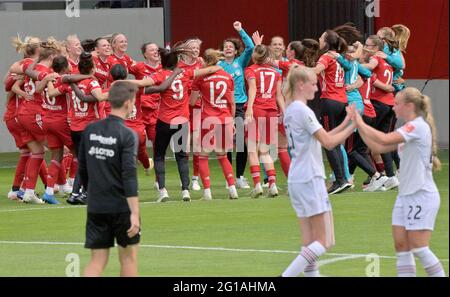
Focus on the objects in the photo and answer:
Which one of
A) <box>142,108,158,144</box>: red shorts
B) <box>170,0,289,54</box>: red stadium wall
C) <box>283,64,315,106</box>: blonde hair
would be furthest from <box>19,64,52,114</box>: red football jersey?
<box>170,0,289,54</box>: red stadium wall

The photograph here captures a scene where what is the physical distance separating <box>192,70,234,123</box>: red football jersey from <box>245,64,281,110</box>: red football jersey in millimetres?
389

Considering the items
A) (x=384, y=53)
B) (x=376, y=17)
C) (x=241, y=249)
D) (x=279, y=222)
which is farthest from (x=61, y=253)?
(x=376, y=17)

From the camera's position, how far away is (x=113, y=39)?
20250mm

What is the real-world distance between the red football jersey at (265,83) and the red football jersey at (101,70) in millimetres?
2030

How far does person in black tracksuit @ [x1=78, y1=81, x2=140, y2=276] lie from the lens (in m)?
10.8

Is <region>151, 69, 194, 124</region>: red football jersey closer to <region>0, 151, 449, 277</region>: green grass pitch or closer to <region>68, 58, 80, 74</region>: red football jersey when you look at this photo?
<region>0, 151, 449, 277</region>: green grass pitch

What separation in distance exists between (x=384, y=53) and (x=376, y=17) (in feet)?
24.9

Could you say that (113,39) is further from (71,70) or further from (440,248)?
(440,248)

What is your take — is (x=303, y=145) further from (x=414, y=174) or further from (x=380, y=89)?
(x=380, y=89)

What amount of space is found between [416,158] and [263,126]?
8.61 meters

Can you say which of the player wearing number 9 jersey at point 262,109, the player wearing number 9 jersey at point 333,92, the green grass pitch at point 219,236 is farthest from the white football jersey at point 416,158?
the player wearing number 9 jersey at point 262,109

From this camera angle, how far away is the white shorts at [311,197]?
11.5m

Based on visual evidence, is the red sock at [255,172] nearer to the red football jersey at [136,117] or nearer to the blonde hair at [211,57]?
the blonde hair at [211,57]

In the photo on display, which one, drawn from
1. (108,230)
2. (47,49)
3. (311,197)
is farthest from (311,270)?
(47,49)
